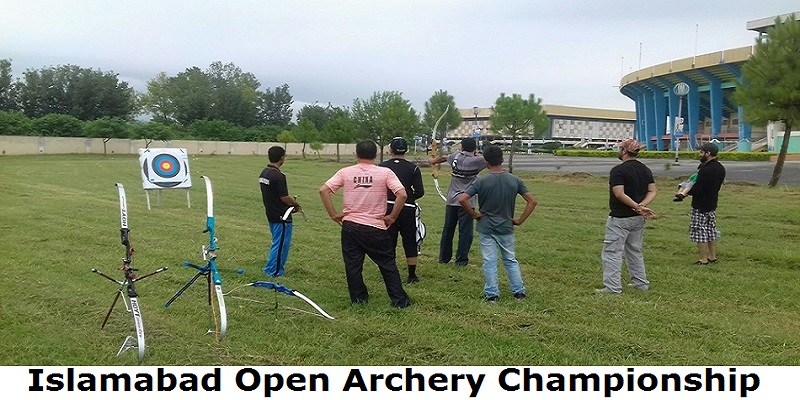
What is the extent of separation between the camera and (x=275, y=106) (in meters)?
96.4

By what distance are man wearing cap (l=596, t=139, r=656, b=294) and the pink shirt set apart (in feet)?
7.96

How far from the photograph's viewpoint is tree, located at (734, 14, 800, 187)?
71.1ft

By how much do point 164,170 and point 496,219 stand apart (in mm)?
12095

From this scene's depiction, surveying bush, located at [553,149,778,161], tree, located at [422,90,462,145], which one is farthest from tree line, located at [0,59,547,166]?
bush, located at [553,149,778,161]

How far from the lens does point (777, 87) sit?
71.3 ft

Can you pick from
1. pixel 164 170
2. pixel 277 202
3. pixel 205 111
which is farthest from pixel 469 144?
pixel 205 111

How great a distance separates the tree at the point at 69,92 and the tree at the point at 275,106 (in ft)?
84.8

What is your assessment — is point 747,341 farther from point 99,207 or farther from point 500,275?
point 99,207

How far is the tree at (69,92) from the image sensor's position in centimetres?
6762

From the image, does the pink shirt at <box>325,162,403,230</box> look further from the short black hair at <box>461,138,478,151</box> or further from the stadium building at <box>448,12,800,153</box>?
the stadium building at <box>448,12,800,153</box>

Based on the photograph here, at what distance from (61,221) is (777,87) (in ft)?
71.9

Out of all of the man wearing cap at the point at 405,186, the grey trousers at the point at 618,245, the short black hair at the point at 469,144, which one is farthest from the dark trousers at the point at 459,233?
the grey trousers at the point at 618,245

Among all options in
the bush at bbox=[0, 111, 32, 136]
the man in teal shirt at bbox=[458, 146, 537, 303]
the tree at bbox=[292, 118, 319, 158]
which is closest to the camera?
the man in teal shirt at bbox=[458, 146, 537, 303]

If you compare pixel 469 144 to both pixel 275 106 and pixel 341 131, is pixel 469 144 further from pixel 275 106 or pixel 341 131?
pixel 275 106
